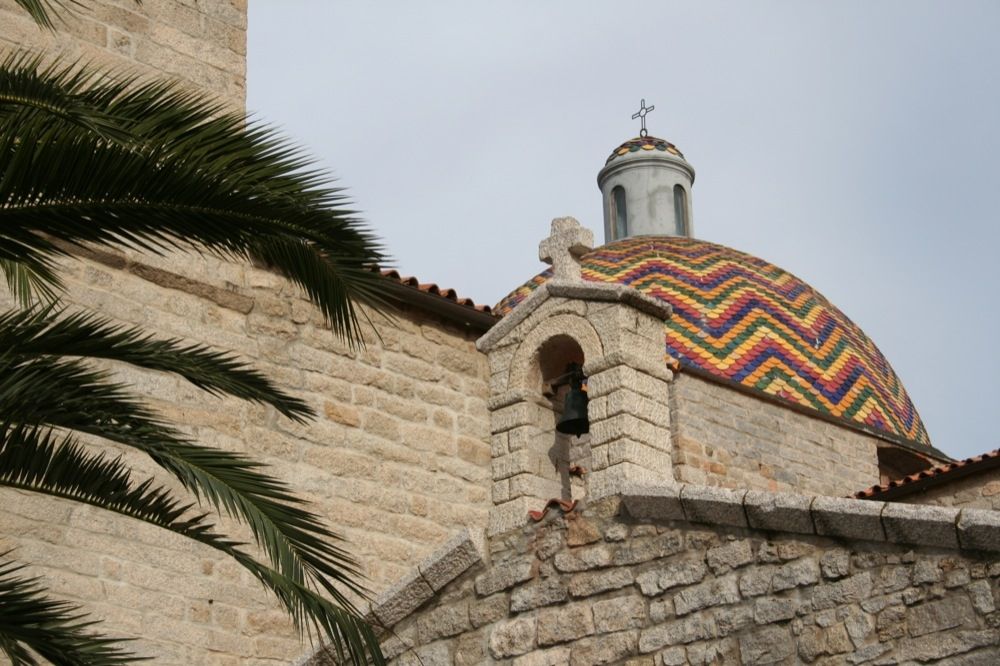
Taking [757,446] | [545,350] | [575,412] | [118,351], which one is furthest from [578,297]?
[757,446]

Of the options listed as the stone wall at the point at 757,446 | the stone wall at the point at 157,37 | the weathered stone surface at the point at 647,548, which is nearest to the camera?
the weathered stone surface at the point at 647,548

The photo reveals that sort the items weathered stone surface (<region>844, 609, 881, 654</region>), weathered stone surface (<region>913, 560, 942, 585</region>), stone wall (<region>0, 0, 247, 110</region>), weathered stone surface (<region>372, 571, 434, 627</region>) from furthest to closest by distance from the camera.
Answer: stone wall (<region>0, 0, 247, 110</region>), weathered stone surface (<region>372, 571, 434, 627</region>), weathered stone surface (<region>844, 609, 881, 654</region>), weathered stone surface (<region>913, 560, 942, 585</region>)

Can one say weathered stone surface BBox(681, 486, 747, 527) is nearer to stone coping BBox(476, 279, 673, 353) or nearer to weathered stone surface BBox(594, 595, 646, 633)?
weathered stone surface BBox(594, 595, 646, 633)

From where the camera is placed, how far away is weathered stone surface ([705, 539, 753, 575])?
702cm

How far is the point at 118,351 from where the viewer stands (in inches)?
230

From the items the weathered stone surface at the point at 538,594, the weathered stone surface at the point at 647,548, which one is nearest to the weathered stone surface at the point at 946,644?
the weathered stone surface at the point at 647,548

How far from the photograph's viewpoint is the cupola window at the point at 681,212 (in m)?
22.3

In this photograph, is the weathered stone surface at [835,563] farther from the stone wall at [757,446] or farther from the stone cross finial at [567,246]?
the stone wall at [757,446]

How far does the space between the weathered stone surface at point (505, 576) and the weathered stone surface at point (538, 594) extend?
0.05 metres

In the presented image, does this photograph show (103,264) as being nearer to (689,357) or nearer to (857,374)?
(689,357)

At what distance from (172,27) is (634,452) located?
4.46 meters

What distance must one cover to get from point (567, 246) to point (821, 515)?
8.80 feet

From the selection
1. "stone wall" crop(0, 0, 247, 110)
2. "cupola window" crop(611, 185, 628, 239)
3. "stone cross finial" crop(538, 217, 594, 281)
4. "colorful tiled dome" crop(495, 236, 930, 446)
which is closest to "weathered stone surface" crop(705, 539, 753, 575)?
"stone cross finial" crop(538, 217, 594, 281)

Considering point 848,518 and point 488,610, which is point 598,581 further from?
point 848,518
